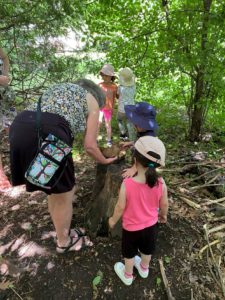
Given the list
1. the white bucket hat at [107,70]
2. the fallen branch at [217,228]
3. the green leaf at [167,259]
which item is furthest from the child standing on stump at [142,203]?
the white bucket hat at [107,70]

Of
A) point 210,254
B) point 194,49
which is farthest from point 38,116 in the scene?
point 194,49

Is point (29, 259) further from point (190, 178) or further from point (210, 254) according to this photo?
point (190, 178)

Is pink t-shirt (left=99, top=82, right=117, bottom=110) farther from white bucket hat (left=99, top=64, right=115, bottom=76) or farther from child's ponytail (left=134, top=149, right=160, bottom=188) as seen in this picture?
child's ponytail (left=134, top=149, right=160, bottom=188)

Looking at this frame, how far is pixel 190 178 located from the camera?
4473 mm

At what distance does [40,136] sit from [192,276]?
1.99m

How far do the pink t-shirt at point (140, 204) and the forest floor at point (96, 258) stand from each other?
682 mm

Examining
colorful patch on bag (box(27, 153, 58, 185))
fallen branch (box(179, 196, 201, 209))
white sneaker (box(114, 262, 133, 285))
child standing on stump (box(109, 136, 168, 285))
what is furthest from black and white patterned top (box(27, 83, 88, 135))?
fallen branch (box(179, 196, 201, 209))

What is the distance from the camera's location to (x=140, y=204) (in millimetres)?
2230

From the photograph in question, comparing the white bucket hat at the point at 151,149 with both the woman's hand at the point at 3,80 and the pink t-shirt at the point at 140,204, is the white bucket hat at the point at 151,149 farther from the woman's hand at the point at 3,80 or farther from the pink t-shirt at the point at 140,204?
the woman's hand at the point at 3,80

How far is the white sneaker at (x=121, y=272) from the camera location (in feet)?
8.32

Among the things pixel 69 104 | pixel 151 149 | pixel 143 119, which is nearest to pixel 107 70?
pixel 143 119

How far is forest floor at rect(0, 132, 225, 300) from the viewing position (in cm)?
251

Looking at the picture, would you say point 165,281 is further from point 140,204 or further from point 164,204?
point 140,204

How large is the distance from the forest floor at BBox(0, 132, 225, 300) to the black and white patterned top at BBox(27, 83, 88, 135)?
1371 millimetres
